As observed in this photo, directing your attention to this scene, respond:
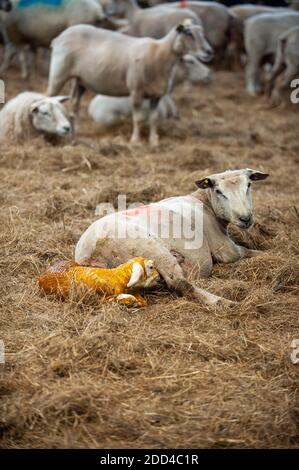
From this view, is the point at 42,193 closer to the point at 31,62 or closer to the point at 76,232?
the point at 76,232

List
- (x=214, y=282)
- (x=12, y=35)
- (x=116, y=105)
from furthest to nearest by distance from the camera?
(x=12, y=35) → (x=116, y=105) → (x=214, y=282)

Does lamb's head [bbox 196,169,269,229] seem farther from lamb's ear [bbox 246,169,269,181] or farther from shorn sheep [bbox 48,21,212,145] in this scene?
shorn sheep [bbox 48,21,212,145]

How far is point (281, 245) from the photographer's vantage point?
5715 mm

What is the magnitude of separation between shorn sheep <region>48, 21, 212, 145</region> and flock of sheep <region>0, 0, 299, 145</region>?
14mm

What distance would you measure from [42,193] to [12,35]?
25.1 feet

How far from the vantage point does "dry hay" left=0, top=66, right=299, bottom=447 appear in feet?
10.5

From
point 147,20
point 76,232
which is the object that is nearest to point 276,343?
point 76,232

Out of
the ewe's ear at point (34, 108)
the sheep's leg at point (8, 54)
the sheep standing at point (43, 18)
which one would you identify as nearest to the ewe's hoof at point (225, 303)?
the ewe's ear at point (34, 108)

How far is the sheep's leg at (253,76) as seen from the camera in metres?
15.0

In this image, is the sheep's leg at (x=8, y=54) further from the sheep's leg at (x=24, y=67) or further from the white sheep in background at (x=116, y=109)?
the white sheep in background at (x=116, y=109)

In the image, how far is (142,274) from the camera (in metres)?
4.40

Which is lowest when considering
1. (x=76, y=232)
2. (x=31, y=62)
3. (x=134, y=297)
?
(x=31, y=62)
